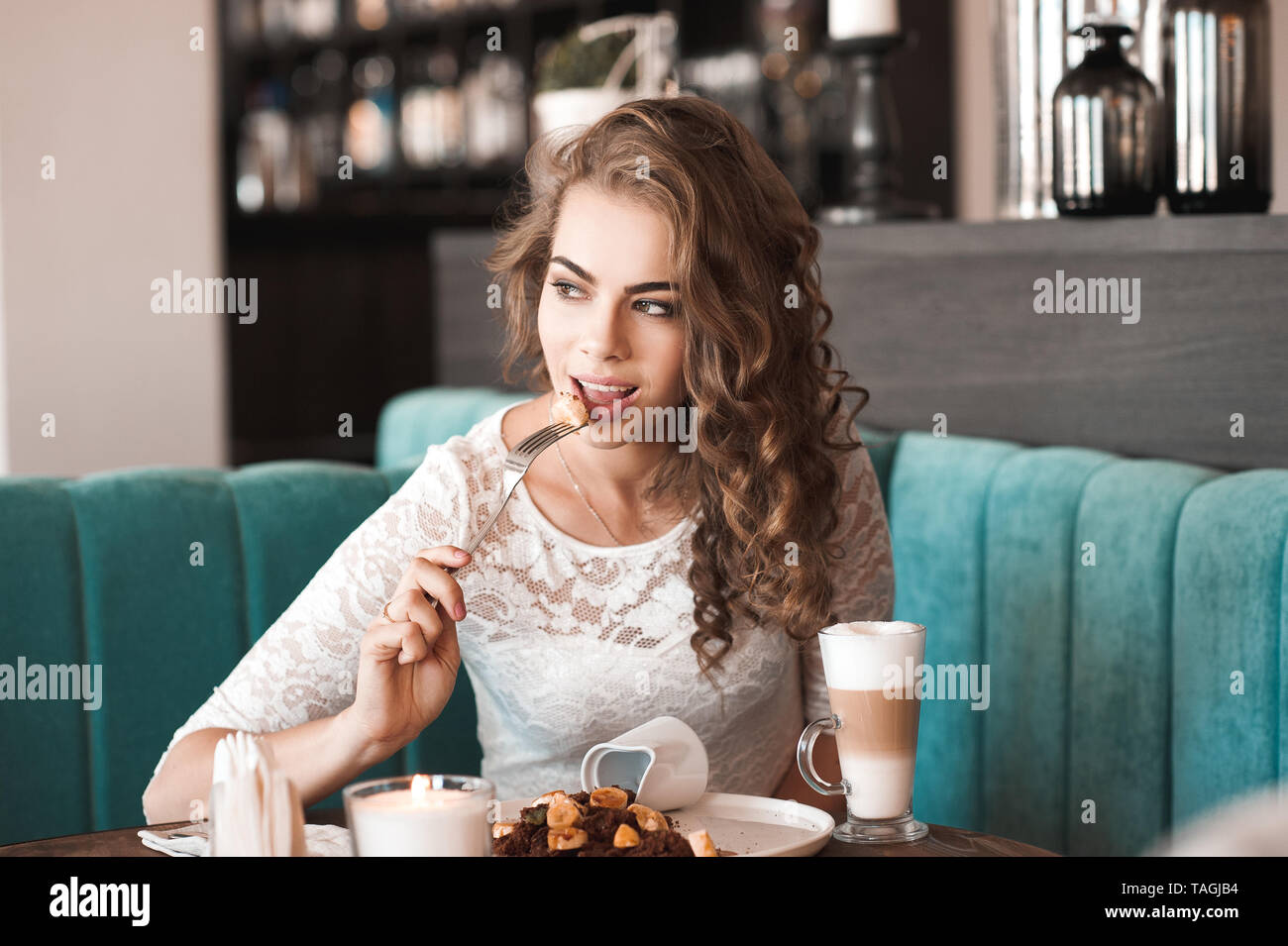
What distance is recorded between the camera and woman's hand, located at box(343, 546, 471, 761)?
1170mm

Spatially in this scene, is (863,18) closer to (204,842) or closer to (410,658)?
(410,658)

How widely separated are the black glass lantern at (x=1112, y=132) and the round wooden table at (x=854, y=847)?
1.04 m

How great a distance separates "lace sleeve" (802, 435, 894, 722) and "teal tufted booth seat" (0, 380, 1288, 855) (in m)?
0.22

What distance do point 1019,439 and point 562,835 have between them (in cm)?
122

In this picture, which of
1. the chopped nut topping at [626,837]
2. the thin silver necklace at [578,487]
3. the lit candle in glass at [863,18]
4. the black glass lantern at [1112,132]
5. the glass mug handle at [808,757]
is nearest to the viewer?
the chopped nut topping at [626,837]

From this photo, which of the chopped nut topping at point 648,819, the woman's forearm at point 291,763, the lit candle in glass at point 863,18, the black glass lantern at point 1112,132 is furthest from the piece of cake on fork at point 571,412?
the lit candle in glass at point 863,18

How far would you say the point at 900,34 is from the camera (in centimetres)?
248

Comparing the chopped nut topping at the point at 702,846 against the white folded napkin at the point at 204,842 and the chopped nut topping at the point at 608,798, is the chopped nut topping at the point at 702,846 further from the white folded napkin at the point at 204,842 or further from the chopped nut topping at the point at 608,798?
the white folded napkin at the point at 204,842

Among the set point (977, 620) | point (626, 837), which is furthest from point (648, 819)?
point (977, 620)

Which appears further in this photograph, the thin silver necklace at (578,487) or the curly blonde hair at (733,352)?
the thin silver necklace at (578,487)

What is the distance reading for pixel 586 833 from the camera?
1004mm

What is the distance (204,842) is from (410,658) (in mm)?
210

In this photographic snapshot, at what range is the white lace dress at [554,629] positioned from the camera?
4.91 ft

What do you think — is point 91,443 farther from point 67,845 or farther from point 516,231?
point 67,845
